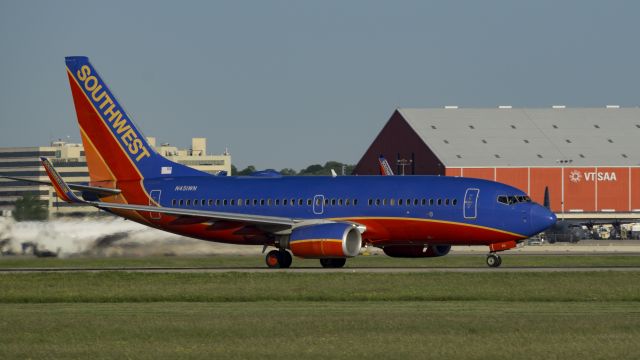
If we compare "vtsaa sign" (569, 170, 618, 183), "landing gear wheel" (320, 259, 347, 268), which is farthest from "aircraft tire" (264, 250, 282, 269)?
"vtsaa sign" (569, 170, 618, 183)

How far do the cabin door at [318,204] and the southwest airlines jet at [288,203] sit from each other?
2.2 inches

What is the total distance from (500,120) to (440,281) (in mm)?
124629

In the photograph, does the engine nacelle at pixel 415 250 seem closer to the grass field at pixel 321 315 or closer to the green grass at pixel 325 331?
the grass field at pixel 321 315

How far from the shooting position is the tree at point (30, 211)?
70.7 meters

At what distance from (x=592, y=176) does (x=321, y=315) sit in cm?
12834

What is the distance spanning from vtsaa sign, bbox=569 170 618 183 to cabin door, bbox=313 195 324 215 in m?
101

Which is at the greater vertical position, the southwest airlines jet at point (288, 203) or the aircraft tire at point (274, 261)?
the southwest airlines jet at point (288, 203)

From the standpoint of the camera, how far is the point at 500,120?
168750 mm

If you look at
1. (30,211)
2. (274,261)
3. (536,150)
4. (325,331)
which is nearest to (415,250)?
(274,261)

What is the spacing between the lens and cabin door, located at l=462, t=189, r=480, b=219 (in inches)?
2271

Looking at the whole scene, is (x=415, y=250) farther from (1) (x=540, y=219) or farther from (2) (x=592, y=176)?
(2) (x=592, y=176)

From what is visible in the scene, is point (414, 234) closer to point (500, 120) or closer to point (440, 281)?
point (440, 281)

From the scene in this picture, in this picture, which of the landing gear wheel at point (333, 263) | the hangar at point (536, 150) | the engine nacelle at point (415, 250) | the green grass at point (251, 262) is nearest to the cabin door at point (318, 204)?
the landing gear wheel at point (333, 263)

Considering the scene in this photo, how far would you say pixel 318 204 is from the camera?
199 feet
